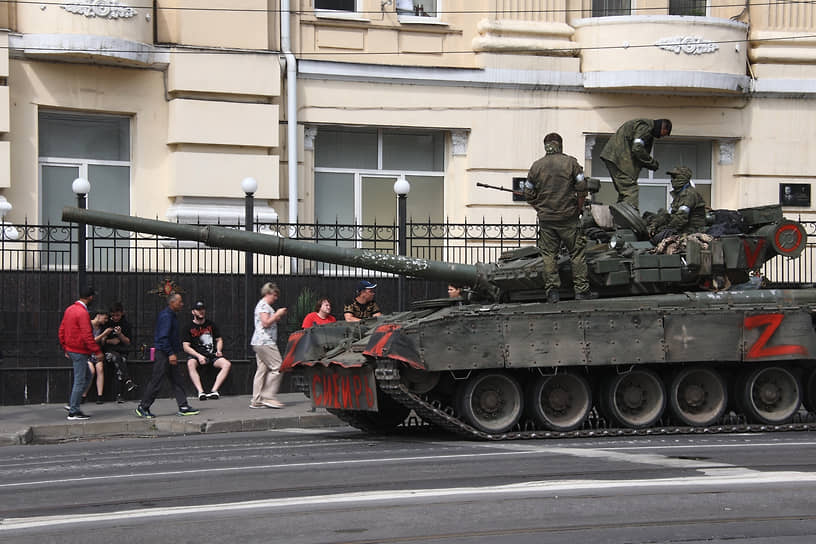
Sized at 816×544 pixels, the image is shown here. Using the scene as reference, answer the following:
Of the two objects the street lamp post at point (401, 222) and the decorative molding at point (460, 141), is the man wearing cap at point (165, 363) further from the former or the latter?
the decorative molding at point (460, 141)

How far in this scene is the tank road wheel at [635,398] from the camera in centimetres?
1430

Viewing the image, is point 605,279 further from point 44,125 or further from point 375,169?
point 44,125

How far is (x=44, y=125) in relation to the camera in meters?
20.0

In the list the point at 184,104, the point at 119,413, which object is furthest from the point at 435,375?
the point at 184,104

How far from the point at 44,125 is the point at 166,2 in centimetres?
259

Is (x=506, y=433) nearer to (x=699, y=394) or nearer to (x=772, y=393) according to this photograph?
(x=699, y=394)

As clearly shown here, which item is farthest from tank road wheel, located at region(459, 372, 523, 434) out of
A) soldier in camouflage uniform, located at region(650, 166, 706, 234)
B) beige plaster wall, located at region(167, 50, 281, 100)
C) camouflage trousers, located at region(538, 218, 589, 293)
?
beige plaster wall, located at region(167, 50, 281, 100)

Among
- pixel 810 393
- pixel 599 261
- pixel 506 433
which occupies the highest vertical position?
pixel 599 261

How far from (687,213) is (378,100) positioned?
7.35 m

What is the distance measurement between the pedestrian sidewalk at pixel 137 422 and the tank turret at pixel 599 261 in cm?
251

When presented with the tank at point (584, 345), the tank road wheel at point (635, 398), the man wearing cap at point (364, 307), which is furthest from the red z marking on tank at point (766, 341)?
the man wearing cap at point (364, 307)

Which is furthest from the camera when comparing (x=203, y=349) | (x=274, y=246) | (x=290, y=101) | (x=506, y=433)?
(x=290, y=101)

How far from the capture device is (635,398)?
1446 centimetres

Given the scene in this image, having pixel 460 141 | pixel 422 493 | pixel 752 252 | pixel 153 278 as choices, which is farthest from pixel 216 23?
pixel 422 493
